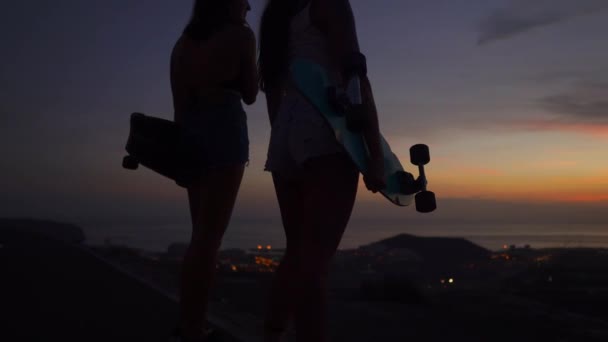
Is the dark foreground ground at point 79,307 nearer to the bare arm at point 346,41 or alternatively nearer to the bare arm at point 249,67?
the bare arm at point 249,67

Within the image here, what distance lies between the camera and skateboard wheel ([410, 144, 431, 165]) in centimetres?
283

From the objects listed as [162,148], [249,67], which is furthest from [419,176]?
[162,148]

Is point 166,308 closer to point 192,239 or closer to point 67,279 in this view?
point 192,239

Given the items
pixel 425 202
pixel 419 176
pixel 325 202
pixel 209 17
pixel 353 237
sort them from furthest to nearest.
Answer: pixel 353 237, pixel 209 17, pixel 419 176, pixel 425 202, pixel 325 202

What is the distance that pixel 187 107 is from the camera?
10.5 feet

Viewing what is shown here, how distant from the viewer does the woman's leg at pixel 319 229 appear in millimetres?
2406

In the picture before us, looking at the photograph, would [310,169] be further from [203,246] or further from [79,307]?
[79,307]

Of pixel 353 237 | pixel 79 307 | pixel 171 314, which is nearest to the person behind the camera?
pixel 171 314

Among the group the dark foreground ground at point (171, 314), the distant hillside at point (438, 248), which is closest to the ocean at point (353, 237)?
the distant hillside at point (438, 248)

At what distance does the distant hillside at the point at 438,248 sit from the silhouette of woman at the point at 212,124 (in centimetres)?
3666

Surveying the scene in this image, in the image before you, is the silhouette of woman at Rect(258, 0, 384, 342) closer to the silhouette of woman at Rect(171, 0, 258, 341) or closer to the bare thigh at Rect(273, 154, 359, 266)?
the bare thigh at Rect(273, 154, 359, 266)

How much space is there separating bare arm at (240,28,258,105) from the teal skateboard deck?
0.52m

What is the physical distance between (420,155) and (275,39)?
84 centimetres

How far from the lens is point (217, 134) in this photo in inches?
121
